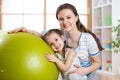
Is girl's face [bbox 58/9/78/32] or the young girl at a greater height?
girl's face [bbox 58/9/78/32]

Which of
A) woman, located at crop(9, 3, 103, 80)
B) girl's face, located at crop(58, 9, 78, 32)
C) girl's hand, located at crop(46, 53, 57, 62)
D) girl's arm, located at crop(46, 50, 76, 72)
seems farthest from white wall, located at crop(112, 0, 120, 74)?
girl's hand, located at crop(46, 53, 57, 62)

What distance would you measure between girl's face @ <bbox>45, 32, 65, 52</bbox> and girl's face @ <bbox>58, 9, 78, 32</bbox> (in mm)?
171

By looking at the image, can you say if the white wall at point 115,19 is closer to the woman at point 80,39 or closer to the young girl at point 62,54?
the woman at point 80,39

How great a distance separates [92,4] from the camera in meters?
6.47

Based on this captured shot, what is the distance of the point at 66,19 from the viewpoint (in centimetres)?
204

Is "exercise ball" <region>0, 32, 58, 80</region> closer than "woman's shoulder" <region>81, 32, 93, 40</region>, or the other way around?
"exercise ball" <region>0, 32, 58, 80</region>

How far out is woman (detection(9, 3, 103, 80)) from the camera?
2.05 m

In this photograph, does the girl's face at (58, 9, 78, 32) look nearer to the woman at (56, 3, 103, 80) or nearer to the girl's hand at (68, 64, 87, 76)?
the woman at (56, 3, 103, 80)

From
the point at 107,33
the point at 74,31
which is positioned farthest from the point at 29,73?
the point at 107,33

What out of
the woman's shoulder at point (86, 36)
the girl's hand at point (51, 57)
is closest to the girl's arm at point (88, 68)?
the woman's shoulder at point (86, 36)

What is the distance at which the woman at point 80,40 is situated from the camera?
2.05 m

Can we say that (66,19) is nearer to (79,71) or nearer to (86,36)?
(86,36)

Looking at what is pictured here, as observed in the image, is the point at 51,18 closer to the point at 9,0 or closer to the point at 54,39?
the point at 9,0

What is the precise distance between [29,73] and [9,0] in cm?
521
